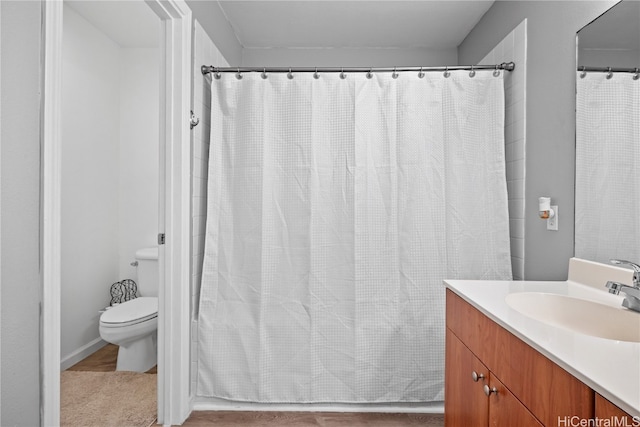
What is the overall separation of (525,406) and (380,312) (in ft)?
3.78

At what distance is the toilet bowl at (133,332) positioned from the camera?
7.70 ft

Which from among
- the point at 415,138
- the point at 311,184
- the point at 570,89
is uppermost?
the point at 570,89

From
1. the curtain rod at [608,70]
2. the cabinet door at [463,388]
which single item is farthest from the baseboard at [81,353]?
the curtain rod at [608,70]

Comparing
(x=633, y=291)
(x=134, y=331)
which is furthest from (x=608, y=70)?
(x=134, y=331)

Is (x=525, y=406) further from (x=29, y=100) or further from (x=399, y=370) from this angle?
(x=29, y=100)

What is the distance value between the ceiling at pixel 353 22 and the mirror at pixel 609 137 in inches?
43.8

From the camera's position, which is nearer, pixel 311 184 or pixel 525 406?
pixel 525 406

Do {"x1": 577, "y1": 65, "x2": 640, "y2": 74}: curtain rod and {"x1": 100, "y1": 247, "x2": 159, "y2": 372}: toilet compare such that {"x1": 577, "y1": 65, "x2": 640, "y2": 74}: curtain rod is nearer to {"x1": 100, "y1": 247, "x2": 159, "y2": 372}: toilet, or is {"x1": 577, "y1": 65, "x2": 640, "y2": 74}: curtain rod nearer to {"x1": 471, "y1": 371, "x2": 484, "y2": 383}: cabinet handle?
{"x1": 471, "y1": 371, "x2": 484, "y2": 383}: cabinet handle

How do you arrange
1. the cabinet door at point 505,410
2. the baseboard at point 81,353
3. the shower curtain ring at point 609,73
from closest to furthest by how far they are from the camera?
the cabinet door at point 505,410 < the shower curtain ring at point 609,73 < the baseboard at point 81,353

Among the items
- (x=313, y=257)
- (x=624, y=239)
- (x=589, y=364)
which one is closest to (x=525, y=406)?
(x=589, y=364)

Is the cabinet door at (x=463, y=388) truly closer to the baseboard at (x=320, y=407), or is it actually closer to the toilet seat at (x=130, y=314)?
the baseboard at (x=320, y=407)

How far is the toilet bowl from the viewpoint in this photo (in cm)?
235

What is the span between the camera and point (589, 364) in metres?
0.78

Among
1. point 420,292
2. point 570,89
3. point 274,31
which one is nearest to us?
point 570,89
